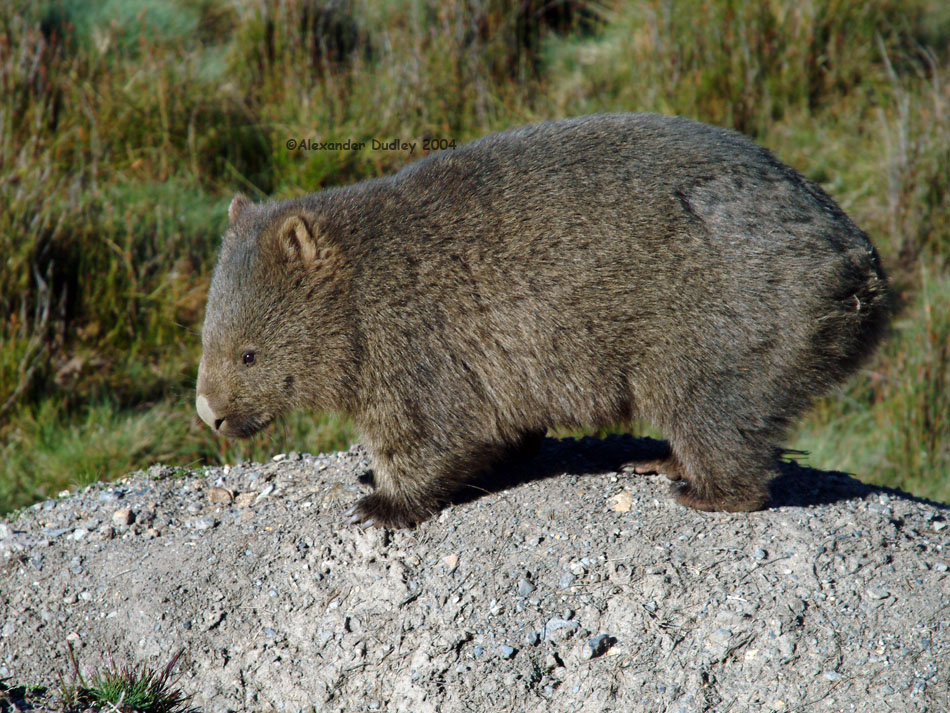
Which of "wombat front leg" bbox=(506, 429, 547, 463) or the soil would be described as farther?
"wombat front leg" bbox=(506, 429, 547, 463)

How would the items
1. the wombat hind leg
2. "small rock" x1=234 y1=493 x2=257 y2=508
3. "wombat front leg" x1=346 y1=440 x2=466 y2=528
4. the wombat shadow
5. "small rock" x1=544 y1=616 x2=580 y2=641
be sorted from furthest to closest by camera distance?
"small rock" x1=234 y1=493 x2=257 y2=508 < the wombat shadow < "wombat front leg" x1=346 y1=440 x2=466 y2=528 < the wombat hind leg < "small rock" x1=544 y1=616 x2=580 y2=641

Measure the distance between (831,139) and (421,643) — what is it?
22.5 ft

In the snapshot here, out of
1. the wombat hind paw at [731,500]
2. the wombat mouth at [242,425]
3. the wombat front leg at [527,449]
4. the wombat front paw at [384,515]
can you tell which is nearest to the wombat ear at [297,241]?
the wombat mouth at [242,425]

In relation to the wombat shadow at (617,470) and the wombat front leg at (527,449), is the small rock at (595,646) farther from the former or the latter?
the wombat front leg at (527,449)

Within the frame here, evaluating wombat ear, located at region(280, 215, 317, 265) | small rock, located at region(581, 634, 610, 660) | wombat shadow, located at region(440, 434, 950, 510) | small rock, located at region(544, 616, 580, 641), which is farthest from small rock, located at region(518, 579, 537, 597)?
wombat ear, located at region(280, 215, 317, 265)

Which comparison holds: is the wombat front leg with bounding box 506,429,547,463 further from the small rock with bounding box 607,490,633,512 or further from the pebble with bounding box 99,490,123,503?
the pebble with bounding box 99,490,123,503

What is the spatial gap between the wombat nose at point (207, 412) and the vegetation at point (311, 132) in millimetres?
1952

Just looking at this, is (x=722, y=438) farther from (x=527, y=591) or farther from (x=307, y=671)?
(x=307, y=671)

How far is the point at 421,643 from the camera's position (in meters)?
3.93

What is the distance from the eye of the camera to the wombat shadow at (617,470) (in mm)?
4551

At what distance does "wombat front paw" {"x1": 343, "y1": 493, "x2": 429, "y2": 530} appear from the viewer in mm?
4344

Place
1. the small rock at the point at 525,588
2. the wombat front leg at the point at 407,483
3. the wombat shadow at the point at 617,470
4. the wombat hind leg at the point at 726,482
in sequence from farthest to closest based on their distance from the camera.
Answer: the wombat shadow at the point at 617,470
the wombat front leg at the point at 407,483
the wombat hind leg at the point at 726,482
the small rock at the point at 525,588

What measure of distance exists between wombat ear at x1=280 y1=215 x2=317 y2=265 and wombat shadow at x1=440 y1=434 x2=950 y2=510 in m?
1.24

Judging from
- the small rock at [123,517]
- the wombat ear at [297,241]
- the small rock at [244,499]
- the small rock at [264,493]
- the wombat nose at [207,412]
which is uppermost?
the wombat ear at [297,241]
